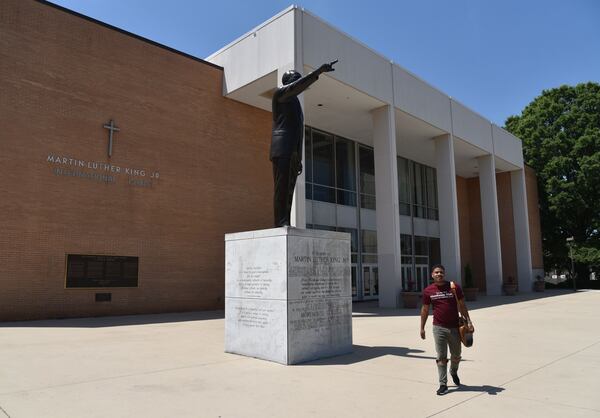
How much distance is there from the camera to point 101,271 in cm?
1611

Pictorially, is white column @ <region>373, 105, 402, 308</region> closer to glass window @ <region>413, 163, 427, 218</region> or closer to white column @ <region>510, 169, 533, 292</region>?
glass window @ <region>413, 163, 427, 218</region>

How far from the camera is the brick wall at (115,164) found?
14727 millimetres

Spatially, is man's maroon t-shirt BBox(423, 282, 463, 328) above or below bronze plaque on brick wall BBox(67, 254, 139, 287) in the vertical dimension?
below

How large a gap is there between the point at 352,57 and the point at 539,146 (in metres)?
27.5

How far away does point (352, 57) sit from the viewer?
20.2 m

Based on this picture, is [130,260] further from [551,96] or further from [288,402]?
[551,96]

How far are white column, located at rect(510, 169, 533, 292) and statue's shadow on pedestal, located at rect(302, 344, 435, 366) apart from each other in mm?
28519

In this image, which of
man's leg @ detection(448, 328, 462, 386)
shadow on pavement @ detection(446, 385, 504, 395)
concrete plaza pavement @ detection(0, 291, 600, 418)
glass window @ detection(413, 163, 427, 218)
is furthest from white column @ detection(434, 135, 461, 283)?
man's leg @ detection(448, 328, 462, 386)

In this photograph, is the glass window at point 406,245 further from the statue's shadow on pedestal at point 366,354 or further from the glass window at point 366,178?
the statue's shadow on pedestal at point 366,354

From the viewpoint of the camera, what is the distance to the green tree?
37.2m

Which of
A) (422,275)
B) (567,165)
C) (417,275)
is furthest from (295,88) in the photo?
(567,165)

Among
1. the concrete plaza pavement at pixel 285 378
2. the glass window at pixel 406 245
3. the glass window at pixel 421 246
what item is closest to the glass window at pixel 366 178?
the glass window at pixel 406 245

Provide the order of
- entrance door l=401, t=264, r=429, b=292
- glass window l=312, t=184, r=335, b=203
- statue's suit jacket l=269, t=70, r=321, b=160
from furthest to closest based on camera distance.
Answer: entrance door l=401, t=264, r=429, b=292 < glass window l=312, t=184, r=335, b=203 < statue's suit jacket l=269, t=70, r=321, b=160

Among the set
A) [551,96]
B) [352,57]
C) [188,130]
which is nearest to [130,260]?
[188,130]
